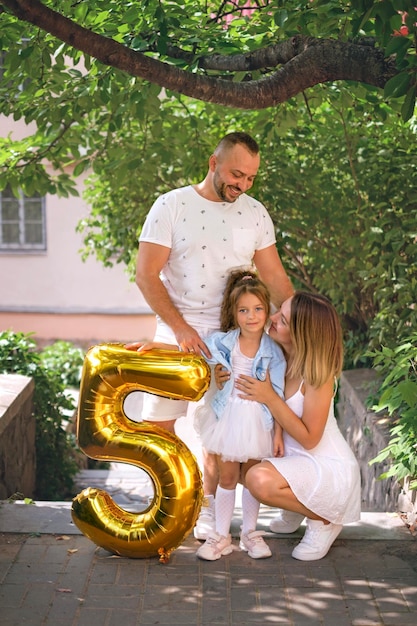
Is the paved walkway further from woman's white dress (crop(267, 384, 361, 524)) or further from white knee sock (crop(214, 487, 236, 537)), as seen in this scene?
woman's white dress (crop(267, 384, 361, 524))

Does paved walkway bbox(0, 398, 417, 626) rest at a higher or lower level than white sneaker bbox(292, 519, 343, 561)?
lower

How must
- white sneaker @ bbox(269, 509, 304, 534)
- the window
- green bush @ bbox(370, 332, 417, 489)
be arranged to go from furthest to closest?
1. the window
2. white sneaker @ bbox(269, 509, 304, 534)
3. green bush @ bbox(370, 332, 417, 489)

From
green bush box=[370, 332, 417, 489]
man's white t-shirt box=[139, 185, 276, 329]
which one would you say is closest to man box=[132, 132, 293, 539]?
man's white t-shirt box=[139, 185, 276, 329]

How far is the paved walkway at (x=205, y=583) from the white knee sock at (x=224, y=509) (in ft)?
0.44

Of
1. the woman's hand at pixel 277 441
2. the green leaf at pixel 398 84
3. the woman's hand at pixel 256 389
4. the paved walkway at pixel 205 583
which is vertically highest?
the green leaf at pixel 398 84

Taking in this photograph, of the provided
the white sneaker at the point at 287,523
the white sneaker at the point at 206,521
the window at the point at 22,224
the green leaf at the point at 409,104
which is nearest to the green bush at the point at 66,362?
the window at the point at 22,224

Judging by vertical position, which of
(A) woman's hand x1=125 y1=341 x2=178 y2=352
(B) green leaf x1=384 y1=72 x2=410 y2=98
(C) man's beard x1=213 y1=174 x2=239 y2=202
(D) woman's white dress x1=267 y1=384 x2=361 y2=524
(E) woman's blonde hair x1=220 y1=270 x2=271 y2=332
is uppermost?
(B) green leaf x1=384 y1=72 x2=410 y2=98

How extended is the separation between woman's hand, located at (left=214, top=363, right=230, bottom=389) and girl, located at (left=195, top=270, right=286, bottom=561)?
24 mm

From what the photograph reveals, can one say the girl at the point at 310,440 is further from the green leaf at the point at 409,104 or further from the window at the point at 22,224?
the window at the point at 22,224

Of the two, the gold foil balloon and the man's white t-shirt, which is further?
the man's white t-shirt

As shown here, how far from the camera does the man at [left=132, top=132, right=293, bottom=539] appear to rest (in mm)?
4832

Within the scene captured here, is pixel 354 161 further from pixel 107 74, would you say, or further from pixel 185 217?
pixel 185 217

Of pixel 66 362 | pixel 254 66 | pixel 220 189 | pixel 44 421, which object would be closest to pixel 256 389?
pixel 220 189

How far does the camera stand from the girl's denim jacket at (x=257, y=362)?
473 cm
